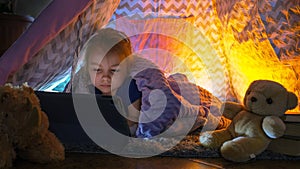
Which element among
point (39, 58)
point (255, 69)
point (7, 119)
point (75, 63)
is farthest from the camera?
point (255, 69)

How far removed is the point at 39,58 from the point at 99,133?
0.37 meters

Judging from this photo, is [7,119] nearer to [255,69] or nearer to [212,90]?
[255,69]

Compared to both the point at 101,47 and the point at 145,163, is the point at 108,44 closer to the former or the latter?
the point at 101,47

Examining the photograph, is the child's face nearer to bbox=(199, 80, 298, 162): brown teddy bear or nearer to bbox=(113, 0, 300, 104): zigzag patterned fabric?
bbox=(199, 80, 298, 162): brown teddy bear

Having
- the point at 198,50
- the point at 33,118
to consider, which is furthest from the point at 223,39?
the point at 33,118

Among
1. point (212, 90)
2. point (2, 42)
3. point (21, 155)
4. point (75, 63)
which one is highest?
point (2, 42)

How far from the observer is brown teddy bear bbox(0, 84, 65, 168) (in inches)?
31.3

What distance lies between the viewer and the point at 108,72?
121cm

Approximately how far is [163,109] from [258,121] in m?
0.32

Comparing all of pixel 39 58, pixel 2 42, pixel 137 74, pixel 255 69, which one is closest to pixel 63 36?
pixel 39 58

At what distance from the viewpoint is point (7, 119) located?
31.6 inches

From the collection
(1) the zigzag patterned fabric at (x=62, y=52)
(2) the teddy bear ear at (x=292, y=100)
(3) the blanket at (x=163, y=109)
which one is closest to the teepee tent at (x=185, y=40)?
(1) the zigzag patterned fabric at (x=62, y=52)

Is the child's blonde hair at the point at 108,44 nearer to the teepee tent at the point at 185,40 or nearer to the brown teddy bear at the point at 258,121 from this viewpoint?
the teepee tent at the point at 185,40

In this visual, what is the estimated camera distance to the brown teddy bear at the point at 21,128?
794 mm
